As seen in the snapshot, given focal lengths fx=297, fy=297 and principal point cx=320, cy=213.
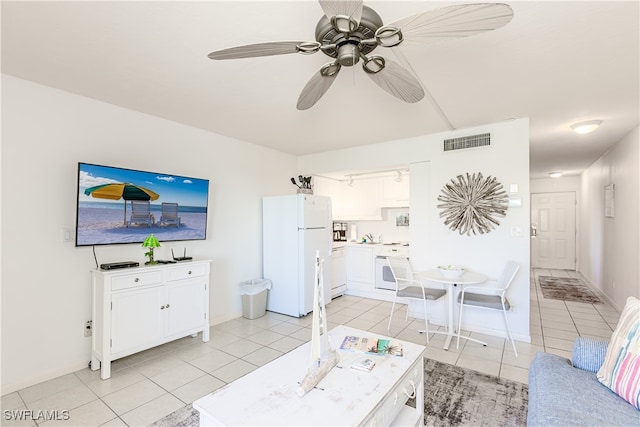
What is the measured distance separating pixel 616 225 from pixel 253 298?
17.7 feet

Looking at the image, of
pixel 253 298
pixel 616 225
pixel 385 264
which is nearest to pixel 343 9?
pixel 253 298

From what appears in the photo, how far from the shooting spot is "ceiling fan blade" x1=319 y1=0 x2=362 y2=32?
3.63 ft

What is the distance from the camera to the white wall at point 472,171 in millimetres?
3350

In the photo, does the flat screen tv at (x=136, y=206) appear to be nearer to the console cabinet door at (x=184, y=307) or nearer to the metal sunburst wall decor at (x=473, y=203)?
the console cabinet door at (x=184, y=307)

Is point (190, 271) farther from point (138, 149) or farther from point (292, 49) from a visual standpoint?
point (292, 49)

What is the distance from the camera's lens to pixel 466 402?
217cm

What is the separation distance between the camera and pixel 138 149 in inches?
124

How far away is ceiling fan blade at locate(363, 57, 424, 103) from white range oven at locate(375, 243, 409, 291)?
11.1ft

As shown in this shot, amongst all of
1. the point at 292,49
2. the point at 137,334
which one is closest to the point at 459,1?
the point at 292,49

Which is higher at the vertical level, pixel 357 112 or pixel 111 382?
pixel 357 112

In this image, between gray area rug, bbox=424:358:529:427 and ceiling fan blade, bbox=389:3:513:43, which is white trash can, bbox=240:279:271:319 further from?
ceiling fan blade, bbox=389:3:513:43

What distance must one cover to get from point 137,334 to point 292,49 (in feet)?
9.13

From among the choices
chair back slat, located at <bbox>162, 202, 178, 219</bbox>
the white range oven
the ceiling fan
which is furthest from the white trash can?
the ceiling fan

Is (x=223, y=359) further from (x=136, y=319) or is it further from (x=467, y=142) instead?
(x=467, y=142)
